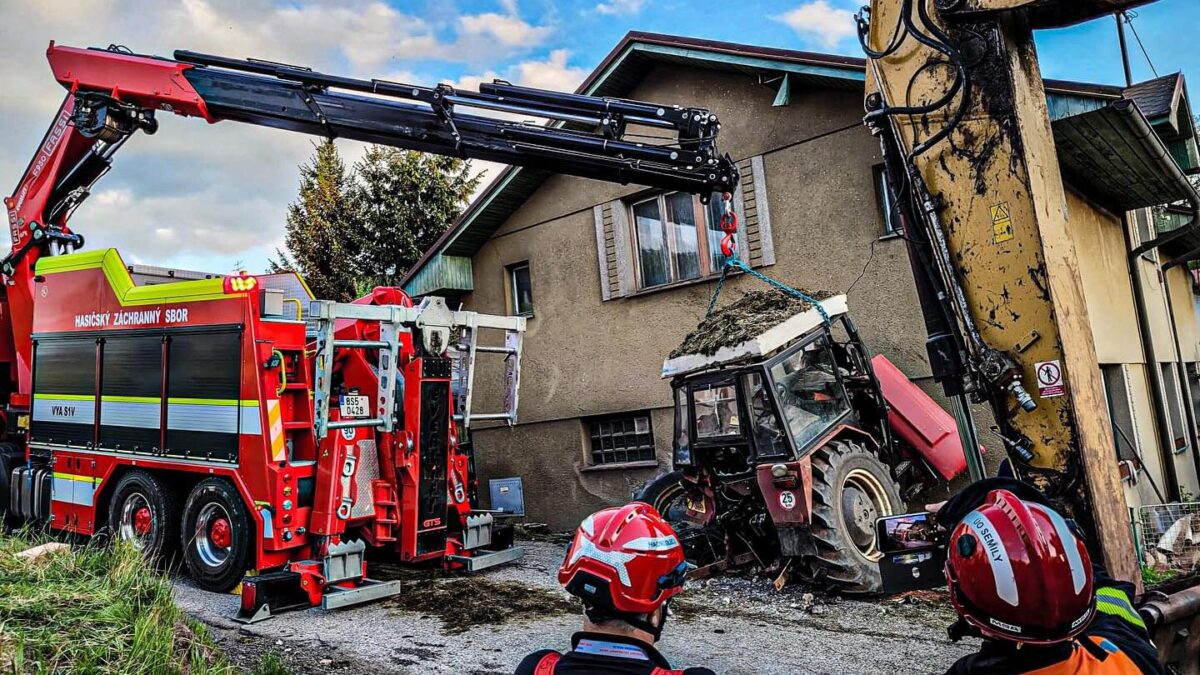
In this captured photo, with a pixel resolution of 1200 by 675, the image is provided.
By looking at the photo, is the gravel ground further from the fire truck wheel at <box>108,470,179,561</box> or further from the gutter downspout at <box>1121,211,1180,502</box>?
the gutter downspout at <box>1121,211,1180,502</box>

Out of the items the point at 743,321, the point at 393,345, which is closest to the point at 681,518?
the point at 743,321

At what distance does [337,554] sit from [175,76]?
16.3 ft

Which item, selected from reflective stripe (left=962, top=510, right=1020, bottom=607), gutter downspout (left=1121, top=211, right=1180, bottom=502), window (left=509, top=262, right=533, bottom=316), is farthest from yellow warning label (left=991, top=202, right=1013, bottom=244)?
window (left=509, top=262, right=533, bottom=316)

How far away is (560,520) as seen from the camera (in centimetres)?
1186

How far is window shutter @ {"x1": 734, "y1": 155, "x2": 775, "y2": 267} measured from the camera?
31.9 feet

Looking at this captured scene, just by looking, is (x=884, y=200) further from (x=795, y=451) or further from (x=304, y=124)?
(x=304, y=124)

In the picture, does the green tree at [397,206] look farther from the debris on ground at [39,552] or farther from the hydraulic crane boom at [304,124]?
the debris on ground at [39,552]

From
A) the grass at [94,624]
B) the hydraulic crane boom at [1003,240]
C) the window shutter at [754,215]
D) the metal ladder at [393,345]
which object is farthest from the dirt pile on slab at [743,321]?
the grass at [94,624]

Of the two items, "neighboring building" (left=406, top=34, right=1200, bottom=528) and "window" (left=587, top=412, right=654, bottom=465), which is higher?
"neighboring building" (left=406, top=34, right=1200, bottom=528)

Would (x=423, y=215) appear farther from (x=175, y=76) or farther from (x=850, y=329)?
(x=850, y=329)

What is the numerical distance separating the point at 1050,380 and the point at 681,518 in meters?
4.67

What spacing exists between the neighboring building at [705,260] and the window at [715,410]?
7.69 feet

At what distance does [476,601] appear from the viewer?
7.04 metres

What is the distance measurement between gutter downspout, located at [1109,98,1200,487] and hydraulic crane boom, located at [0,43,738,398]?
3.99 metres
